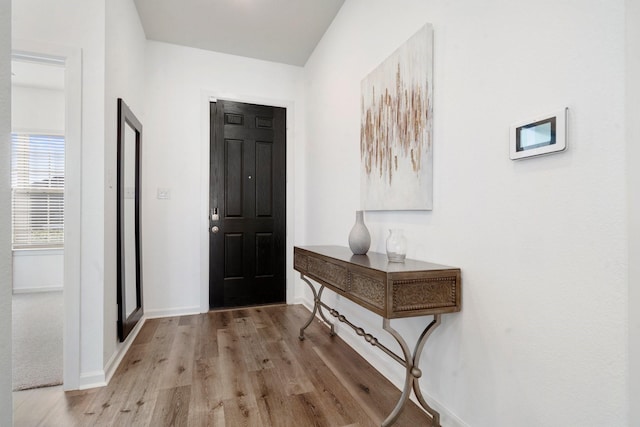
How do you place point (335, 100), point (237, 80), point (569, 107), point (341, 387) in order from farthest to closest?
point (237, 80) → point (335, 100) → point (341, 387) → point (569, 107)

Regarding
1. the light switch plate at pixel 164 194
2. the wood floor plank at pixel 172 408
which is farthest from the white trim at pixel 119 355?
the light switch plate at pixel 164 194

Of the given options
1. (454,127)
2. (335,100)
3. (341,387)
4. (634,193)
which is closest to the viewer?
(634,193)

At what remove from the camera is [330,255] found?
216cm

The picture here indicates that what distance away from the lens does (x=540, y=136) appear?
46.0 inches

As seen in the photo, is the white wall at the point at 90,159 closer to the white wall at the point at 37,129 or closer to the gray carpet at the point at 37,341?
the gray carpet at the point at 37,341

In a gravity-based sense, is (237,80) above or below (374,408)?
above

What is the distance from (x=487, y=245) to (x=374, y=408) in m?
1.10

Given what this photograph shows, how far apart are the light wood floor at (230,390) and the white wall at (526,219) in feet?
1.28

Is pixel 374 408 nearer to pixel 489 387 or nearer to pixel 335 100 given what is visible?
pixel 489 387

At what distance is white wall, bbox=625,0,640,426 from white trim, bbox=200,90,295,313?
319 centimetres

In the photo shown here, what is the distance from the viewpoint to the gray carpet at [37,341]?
211 centimetres

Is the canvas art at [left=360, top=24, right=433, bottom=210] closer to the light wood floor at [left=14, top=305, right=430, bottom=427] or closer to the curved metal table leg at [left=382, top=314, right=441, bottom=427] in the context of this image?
the curved metal table leg at [left=382, top=314, right=441, bottom=427]

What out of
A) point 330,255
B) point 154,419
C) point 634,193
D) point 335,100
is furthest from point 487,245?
point 335,100

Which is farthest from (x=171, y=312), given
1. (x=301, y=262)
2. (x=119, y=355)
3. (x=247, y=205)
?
(x=301, y=262)
